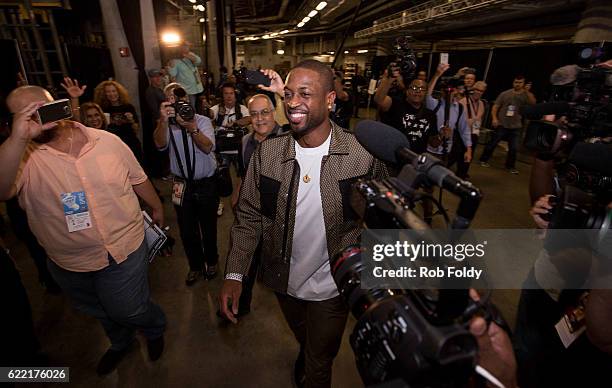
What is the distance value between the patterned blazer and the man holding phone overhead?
791mm

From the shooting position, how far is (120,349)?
96.3 inches

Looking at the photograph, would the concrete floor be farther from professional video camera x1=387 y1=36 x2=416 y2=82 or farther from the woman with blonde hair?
professional video camera x1=387 y1=36 x2=416 y2=82

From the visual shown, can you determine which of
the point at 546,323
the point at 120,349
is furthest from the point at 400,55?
the point at 120,349

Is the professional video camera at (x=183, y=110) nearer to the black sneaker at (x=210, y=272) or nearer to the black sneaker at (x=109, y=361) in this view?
the black sneaker at (x=210, y=272)

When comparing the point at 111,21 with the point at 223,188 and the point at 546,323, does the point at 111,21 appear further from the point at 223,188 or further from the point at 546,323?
the point at 546,323

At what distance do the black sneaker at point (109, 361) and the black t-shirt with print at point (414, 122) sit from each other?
360cm

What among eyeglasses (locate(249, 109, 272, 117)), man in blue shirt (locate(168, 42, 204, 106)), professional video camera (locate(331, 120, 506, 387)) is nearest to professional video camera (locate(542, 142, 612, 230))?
professional video camera (locate(331, 120, 506, 387))

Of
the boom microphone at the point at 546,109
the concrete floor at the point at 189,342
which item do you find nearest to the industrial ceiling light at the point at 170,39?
the concrete floor at the point at 189,342

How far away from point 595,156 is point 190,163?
2678 mm

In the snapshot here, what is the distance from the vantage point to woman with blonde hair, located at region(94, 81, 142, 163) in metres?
4.14

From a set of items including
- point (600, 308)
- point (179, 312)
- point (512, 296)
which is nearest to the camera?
point (600, 308)

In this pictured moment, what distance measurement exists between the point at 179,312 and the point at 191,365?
0.65 metres

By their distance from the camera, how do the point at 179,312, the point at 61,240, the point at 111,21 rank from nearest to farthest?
the point at 61,240 < the point at 179,312 < the point at 111,21

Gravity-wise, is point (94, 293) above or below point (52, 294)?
above
